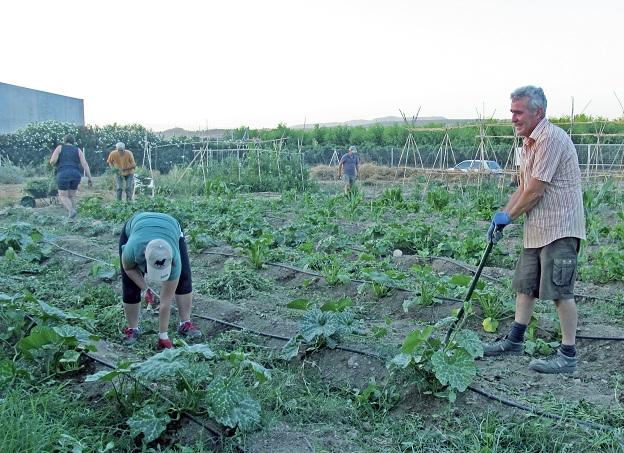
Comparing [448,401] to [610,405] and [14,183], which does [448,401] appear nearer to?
[610,405]

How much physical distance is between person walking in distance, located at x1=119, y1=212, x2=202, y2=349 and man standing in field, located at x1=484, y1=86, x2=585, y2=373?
2048 millimetres

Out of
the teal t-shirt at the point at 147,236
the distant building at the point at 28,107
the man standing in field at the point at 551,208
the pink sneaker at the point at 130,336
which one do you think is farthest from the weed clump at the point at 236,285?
the distant building at the point at 28,107

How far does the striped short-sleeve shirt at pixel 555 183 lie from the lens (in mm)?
3896

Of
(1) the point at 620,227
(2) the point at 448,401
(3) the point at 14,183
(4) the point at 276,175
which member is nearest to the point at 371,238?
(1) the point at 620,227

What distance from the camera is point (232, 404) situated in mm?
3143

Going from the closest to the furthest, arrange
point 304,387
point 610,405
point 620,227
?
point 610,405 < point 304,387 < point 620,227

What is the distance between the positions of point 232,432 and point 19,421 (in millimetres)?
975

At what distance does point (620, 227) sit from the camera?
26.5 feet

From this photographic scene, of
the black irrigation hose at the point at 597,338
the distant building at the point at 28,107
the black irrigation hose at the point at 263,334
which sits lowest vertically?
the black irrigation hose at the point at 263,334

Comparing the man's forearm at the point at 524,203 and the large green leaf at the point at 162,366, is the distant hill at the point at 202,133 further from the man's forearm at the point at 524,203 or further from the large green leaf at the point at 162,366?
the large green leaf at the point at 162,366

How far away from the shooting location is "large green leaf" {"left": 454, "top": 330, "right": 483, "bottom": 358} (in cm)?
359

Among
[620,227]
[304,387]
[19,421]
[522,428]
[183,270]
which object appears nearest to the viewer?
[19,421]

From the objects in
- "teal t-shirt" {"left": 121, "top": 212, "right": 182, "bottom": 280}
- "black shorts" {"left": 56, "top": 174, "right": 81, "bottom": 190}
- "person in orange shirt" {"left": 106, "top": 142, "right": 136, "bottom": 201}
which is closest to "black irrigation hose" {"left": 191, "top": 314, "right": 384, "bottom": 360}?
"teal t-shirt" {"left": 121, "top": 212, "right": 182, "bottom": 280}

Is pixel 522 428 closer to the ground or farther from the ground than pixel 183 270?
closer to the ground
